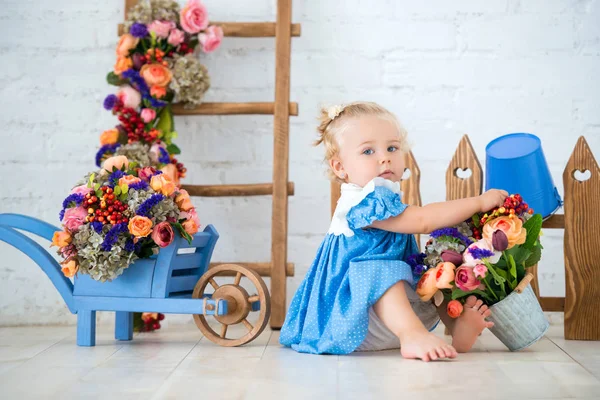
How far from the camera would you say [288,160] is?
8.32 feet

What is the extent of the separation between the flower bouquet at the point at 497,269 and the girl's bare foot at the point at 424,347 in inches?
5.1

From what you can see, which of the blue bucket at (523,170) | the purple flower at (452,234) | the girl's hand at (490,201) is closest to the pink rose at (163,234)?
the purple flower at (452,234)

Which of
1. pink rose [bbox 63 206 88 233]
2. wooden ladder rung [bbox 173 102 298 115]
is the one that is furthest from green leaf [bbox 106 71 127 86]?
pink rose [bbox 63 206 88 233]

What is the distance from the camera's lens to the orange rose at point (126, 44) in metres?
2.43

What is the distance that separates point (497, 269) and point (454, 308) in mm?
148

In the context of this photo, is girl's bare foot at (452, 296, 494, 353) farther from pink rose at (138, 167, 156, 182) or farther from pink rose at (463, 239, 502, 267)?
pink rose at (138, 167, 156, 182)

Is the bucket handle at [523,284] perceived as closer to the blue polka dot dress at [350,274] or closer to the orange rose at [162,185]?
the blue polka dot dress at [350,274]

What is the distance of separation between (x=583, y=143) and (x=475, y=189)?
0.34 meters

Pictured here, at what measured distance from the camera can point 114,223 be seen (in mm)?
1937

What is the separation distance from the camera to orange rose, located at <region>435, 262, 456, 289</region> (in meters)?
1.83

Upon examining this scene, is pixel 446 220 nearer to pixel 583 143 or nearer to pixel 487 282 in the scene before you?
pixel 487 282

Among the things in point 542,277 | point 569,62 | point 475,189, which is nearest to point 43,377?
point 475,189

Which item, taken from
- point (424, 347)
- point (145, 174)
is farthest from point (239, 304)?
point (424, 347)

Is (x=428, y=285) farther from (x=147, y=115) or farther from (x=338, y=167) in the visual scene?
(x=147, y=115)
